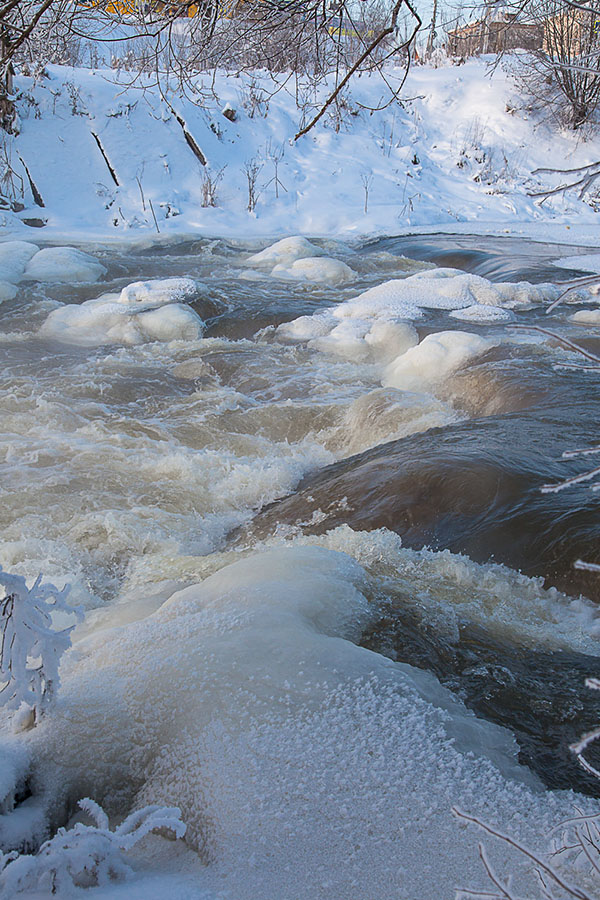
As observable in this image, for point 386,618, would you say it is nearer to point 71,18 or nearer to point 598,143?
point 71,18

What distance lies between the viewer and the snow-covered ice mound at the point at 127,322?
6176mm

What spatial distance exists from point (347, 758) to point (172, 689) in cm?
47

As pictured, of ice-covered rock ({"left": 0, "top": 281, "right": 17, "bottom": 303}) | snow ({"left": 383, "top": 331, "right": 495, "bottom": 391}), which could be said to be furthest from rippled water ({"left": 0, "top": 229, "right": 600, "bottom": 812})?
ice-covered rock ({"left": 0, "top": 281, "right": 17, "bottom": 303})

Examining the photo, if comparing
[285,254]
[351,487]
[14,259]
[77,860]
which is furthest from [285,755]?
[285,254]

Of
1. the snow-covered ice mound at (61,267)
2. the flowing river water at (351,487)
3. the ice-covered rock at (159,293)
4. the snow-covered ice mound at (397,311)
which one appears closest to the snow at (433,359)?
the flowing river water at (351,487)

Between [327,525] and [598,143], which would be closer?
[327,525]

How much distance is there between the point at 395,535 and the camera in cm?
280

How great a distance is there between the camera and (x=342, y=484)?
3328 mm

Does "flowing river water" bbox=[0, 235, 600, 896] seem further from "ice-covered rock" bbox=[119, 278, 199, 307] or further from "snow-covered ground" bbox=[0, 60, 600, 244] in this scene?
"snow-covered ground" bbox=[0, 60, 600, 244]

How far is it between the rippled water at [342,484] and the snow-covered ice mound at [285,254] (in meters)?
3.21

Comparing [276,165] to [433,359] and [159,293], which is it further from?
[433,359]

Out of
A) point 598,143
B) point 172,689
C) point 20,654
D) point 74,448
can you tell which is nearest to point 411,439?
point 74,448

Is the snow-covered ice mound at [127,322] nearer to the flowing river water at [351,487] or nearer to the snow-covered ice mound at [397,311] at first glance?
the flowing river water at [351,487]

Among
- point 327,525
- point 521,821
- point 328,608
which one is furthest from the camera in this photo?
point 327,525
